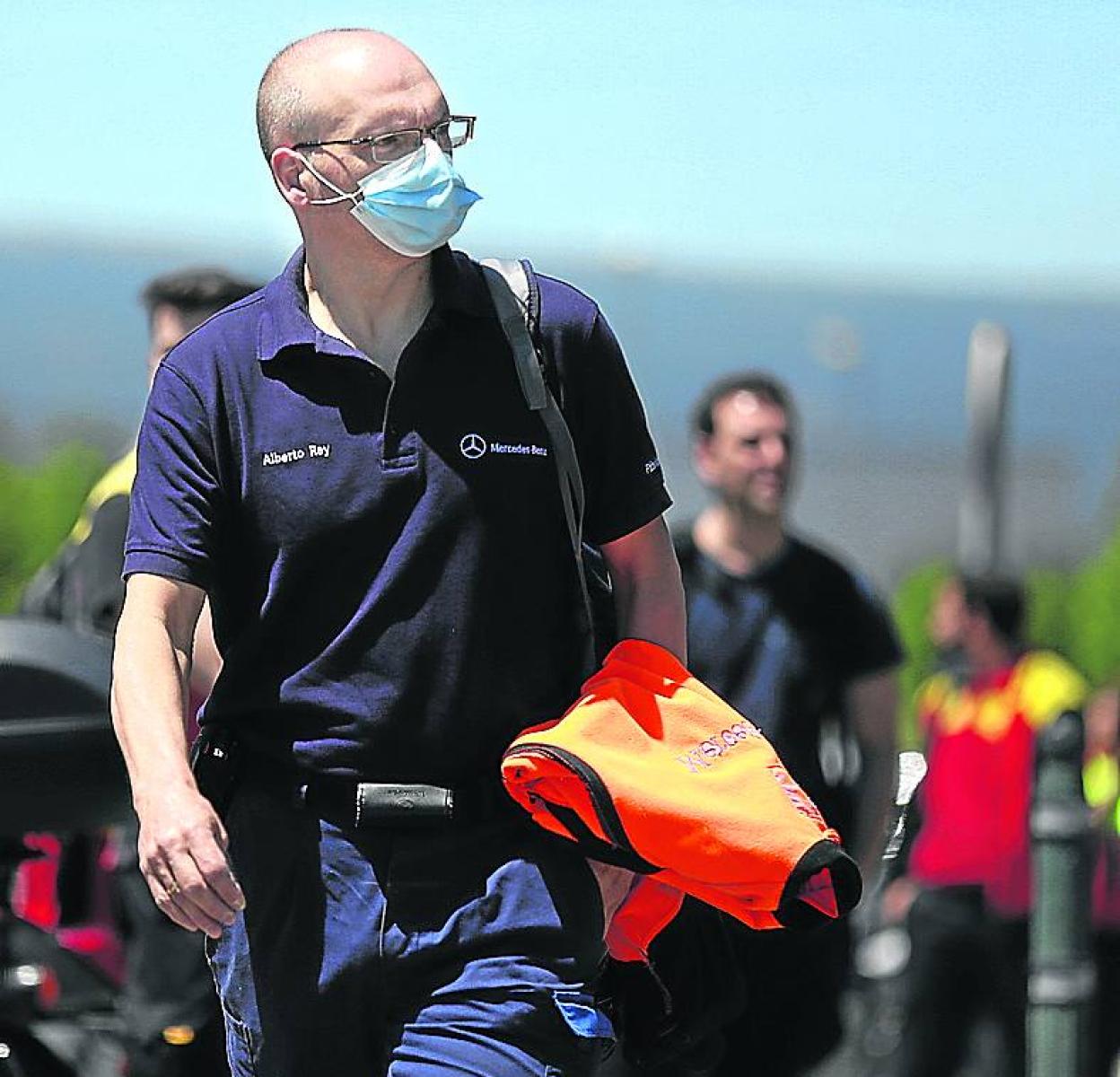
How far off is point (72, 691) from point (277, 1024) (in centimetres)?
106

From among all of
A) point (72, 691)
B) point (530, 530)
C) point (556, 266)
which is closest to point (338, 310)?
point (530, 530)

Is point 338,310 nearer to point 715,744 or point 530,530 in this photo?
point 530,530

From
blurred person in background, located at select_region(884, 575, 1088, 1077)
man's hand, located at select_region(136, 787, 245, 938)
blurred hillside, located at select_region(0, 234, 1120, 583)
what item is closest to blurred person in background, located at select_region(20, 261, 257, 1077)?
man's hand, located at select_region(136, 787, 245, 938)

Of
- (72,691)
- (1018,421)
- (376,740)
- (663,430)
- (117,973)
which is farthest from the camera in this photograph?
(1018,421)

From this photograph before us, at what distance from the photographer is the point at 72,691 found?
3.93 metres

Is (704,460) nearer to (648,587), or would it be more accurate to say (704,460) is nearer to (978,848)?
(978,848)

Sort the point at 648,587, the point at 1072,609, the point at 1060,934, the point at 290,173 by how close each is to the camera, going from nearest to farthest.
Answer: the point at 290,173, the point at 648,587, the point at 1060,934, the point at 1072,609

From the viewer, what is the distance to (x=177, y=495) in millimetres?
3010

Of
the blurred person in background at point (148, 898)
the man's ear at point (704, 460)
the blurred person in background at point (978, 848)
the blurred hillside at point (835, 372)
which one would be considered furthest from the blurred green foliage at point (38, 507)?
the blurred person in background at point (148, 898)

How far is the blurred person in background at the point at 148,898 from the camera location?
5.08 metres

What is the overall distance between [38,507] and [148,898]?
22604 millimetres

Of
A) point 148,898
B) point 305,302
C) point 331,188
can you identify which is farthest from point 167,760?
point 148,898

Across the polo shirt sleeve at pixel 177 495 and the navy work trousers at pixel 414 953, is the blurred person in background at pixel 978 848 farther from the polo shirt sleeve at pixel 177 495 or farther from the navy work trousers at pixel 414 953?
the polo shirt sleeve at pixel 177 495

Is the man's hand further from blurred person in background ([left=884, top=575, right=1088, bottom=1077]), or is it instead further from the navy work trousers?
blurred person in background ([left=884, top=575, right=1088, bottom=1077])
